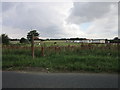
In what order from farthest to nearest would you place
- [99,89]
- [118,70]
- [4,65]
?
1. [4,65]
2. [118,70]
3. [99,89]

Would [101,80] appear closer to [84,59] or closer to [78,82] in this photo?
[78,82]

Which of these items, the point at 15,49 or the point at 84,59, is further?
the point at 15,49

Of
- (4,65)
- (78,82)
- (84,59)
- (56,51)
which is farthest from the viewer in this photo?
(56,51)

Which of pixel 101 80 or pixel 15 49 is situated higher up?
pixel 15 49

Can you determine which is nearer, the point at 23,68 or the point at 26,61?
the point at 23,68

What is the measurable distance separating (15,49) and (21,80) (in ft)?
28.7

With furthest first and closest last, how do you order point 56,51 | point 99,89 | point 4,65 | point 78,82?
point 56,51 → point 4,65 → point 78,82 → point 99,89

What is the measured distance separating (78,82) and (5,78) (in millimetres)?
2730

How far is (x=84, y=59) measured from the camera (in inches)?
449

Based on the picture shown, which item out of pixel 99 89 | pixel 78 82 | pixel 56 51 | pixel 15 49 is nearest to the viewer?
pixel 99 89

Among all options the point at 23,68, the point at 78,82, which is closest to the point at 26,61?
the point at 23,68

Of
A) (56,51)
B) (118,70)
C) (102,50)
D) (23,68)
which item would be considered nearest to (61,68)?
(23,68)

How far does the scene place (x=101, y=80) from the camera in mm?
7207

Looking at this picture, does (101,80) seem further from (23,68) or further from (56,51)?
(56,51)
